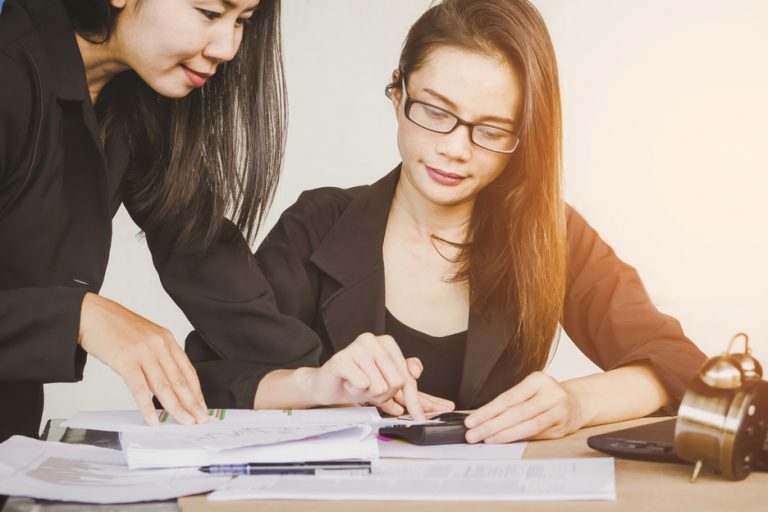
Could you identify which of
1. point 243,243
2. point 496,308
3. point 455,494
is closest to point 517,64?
point 496,308

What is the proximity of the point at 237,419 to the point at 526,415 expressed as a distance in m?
0.35

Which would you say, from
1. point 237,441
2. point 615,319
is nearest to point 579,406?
point 615,319

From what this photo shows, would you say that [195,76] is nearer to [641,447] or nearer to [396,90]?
[396,90]

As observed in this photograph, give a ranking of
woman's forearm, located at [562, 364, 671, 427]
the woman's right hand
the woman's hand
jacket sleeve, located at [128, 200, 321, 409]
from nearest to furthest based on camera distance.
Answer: the woman's hand → the woman's right hand → woman's forearm, located at [562, 364, 671, 427] → jacket sleeve, located at [128, 200, 321, 409]

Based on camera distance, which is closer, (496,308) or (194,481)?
(194,481)

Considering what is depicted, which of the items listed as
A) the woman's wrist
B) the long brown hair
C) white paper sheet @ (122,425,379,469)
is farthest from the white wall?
white paper sheet @ (122,425,379,469)

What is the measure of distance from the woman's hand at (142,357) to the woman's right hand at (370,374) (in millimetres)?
192

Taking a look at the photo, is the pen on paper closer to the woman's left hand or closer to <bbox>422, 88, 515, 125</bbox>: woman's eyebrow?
the woman's left hand

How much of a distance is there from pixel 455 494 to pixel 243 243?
0.82m

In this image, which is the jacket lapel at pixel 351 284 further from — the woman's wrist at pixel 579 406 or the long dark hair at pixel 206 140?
the woman's wrist at pixel 579 406

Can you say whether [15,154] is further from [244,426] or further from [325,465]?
[325,465]

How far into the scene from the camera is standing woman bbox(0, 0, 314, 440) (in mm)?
1114

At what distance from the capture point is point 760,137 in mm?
3479

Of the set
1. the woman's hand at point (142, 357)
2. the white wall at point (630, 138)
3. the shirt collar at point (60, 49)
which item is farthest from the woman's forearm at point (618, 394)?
the white wall at point (630, 138)
